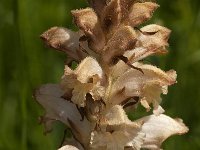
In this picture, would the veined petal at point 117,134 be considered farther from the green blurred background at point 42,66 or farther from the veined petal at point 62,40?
the green blurred background at point 42,66

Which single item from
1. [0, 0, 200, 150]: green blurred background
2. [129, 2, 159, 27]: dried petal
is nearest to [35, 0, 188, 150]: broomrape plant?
[129, 2, 159, 27]: dried petal

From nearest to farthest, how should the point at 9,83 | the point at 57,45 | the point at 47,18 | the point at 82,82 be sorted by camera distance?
the point at 82,82 → the point at 57,45 → the point at 9,83 → the point at 47,18

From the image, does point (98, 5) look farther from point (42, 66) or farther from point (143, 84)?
point (42, 66)

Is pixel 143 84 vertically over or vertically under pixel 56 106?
over

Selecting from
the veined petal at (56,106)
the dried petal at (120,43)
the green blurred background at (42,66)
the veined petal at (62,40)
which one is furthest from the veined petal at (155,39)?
the green blurred background at (42,66)

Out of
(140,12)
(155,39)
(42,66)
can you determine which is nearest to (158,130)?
(155,39)

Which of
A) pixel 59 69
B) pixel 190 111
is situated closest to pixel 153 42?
pixel 190 111

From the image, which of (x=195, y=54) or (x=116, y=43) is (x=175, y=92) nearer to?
(x=195, y=54)
